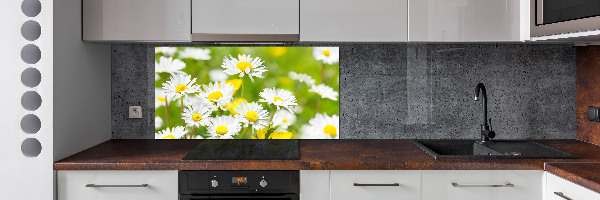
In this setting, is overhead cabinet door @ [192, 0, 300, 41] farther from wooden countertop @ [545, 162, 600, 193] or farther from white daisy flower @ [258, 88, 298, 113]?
wooden countertop @ [545, 162, 600, 193]

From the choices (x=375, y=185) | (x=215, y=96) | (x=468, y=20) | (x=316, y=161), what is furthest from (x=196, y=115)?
(x=468, y=20)

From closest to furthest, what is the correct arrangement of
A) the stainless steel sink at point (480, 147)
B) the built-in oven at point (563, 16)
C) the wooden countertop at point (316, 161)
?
the built-in oven at point (563, 16) → the wooden countertop at point (316, 161) → the stainless steel sink at point (480, 147)

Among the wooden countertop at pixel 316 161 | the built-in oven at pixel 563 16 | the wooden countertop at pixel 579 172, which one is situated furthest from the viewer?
the wooden countertop at pixel 316 161

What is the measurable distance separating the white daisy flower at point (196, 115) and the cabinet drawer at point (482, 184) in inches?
49.0

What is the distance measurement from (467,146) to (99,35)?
188cm

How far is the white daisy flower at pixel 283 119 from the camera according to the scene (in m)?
2.81
